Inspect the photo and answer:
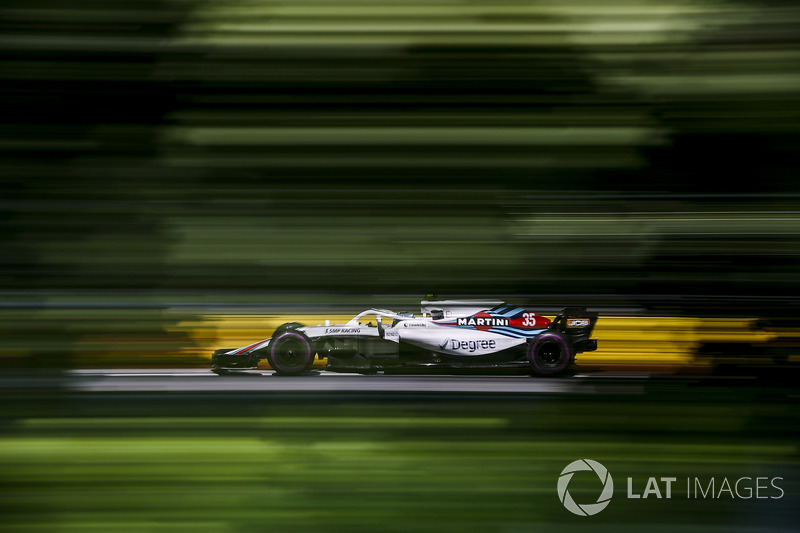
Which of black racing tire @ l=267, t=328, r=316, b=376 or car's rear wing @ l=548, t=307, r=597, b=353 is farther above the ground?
car's rear wing @ l=548, t=307, r=597, b=353

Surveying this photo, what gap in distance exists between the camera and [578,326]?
170cm

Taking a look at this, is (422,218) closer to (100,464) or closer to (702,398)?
(702,398)

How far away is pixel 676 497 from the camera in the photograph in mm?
1668

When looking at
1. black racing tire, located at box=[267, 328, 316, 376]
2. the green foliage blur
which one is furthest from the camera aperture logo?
black racing tire, located at box=[267, 328, 316, 376]

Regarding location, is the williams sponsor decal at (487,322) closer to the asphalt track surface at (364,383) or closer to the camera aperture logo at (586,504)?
the asphalt track surface at (364,383)

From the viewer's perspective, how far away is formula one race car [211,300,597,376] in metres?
1.72

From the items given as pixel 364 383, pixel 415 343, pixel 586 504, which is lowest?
pixel 586 504

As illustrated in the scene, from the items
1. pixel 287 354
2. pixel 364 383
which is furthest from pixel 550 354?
pixel 287 354

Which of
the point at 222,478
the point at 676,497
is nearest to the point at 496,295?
the point at 676,497

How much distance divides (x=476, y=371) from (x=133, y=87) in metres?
1.17

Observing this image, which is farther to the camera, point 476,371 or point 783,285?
point 476,371

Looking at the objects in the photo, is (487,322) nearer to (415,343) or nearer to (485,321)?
(485,321)

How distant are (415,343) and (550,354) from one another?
0.42m

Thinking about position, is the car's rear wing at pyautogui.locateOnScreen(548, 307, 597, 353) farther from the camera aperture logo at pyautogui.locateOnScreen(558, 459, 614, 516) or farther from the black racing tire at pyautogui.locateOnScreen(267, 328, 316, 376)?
the black racing tire at pyautogui.locateOnScreen(267, 328, 316, 376)
